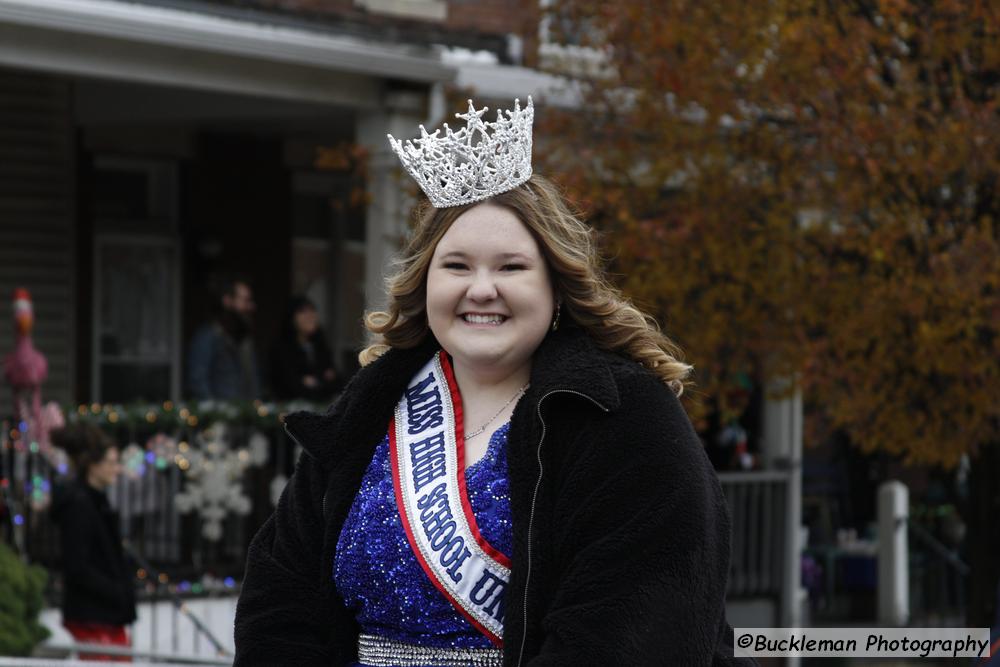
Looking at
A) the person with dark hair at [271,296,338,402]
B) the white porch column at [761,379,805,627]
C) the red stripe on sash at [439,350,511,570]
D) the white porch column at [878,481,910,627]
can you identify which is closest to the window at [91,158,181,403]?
the person with dark hair at [271,296,338,402]

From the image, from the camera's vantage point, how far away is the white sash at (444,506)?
9.70ft

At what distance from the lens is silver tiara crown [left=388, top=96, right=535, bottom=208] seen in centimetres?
310

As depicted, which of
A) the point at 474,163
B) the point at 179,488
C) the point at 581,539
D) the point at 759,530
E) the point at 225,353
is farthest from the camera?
the point at 759,530

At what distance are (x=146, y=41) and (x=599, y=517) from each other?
7294 mm

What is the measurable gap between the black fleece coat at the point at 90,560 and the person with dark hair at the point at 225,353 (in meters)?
2.68

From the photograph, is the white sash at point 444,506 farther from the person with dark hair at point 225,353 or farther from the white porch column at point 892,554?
the white porch column at point 892,554

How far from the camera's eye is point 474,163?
3117 mm

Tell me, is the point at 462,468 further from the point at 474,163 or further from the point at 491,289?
the point at 474,163

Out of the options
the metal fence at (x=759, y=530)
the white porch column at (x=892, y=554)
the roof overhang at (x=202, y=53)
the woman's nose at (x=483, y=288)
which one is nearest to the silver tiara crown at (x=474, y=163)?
the woman's nose at (x=483, y=288)

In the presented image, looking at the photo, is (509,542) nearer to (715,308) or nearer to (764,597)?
(715,308)

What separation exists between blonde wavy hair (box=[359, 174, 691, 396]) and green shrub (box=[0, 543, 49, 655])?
540cm

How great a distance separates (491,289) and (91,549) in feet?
18.7

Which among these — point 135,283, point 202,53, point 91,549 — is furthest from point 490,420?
point 135,283

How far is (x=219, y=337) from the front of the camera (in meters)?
11.3
